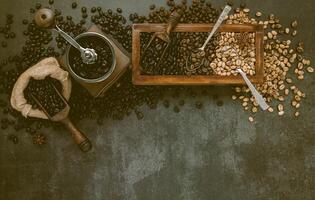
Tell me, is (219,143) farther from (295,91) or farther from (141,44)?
(141,44)

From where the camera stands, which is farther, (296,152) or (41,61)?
(296,152)

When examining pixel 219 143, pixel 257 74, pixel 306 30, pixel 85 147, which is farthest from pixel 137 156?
pixel 306 30

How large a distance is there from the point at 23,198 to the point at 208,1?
1299 millimetres

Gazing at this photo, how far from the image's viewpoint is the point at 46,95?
219cm

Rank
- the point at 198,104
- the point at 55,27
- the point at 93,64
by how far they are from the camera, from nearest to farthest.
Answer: the point at 55,27
the point at 93,64
the point at 198,104

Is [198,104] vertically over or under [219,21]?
under

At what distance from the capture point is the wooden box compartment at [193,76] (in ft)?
6.97

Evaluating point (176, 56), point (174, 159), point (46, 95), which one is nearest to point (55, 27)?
point (46, 95)

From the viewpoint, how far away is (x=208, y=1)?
2340 millimetres

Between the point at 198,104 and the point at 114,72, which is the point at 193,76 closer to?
the point at 198,104

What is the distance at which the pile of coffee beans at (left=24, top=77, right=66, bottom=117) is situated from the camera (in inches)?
86.0

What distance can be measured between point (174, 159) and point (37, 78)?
2.45 ft

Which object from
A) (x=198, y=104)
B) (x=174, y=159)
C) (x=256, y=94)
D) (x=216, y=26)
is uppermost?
(x=216, y=26)

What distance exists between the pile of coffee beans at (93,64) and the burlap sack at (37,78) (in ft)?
0.30
